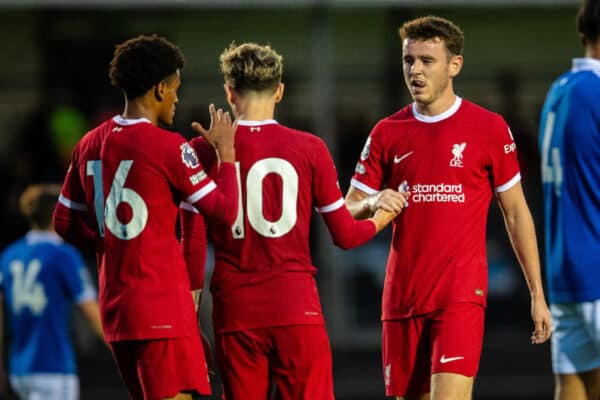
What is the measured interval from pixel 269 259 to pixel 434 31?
5.17ft

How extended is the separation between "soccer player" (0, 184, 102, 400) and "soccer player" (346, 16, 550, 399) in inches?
125

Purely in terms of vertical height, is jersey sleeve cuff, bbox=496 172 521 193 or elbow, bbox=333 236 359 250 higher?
jersey sleeve cuff, bbox=496 172 521 193

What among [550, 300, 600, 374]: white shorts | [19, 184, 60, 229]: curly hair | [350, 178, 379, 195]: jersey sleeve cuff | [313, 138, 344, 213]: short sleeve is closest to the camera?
[313, 138, 344, 213]: short sleeve

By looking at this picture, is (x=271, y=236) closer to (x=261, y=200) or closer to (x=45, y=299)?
(x=261, y=200)

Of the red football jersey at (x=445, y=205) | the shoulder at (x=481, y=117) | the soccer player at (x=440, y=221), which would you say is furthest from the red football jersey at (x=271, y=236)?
the shoulder at (x=481, y=117)

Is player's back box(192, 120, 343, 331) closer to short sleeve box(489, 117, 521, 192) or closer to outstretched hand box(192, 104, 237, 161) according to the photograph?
outstretched hand box(192, 104, 237, 161)

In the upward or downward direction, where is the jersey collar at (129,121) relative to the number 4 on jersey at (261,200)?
upward

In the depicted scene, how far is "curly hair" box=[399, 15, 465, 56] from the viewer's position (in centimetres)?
705

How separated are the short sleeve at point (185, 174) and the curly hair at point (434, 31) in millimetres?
1476

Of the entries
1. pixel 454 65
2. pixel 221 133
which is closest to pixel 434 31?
pixel 454 65

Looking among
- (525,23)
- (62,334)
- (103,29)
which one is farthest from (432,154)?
(525,23)

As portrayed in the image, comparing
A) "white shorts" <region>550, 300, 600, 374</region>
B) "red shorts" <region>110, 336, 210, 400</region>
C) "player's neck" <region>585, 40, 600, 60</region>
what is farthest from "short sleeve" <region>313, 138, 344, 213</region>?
"player's neck" <region>585, 40, 600, 60</region>

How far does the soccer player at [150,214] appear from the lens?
627 cm

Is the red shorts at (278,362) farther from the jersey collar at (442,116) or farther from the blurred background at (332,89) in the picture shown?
the blurred background at (332,89)
